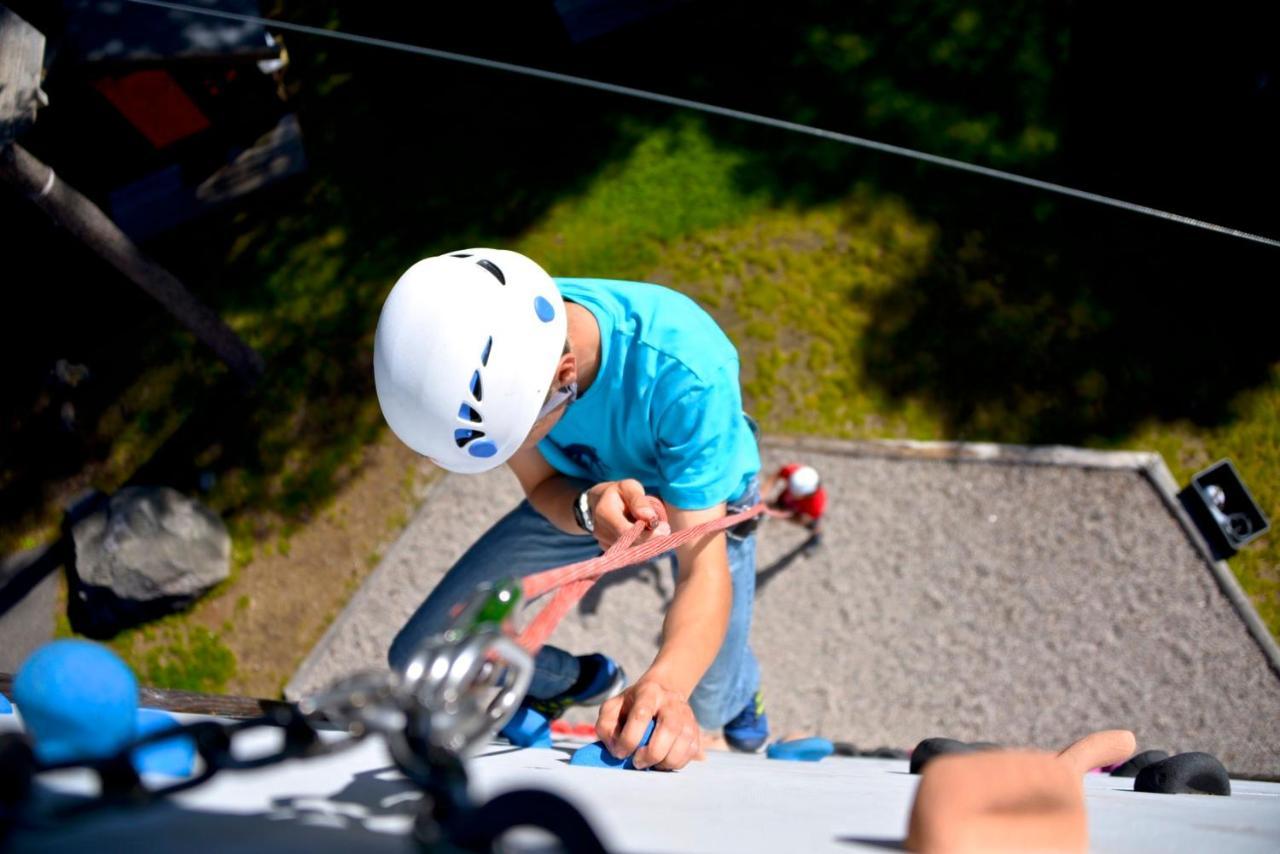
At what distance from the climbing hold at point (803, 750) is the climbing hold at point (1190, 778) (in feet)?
4.29

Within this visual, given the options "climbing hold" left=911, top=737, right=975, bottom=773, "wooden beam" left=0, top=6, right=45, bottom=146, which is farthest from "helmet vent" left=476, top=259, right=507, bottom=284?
"wooden beam" left=0, top=6, right=45, bottom=146

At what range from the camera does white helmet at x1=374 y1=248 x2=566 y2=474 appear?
6.89 feet

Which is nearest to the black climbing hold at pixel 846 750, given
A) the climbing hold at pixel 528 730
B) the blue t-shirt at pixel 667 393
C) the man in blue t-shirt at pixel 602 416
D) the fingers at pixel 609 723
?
the man in blue t-shirt at pixel 602 416

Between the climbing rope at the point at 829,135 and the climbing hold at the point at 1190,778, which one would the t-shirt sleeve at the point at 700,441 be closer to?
the climbing rope at the point at 829,135

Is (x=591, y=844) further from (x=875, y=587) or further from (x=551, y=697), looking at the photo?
(x=875, y=587)

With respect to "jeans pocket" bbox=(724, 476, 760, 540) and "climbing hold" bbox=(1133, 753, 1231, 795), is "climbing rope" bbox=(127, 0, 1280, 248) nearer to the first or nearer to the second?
"jeans pocket" bbox=(724, 476, 760, 540)

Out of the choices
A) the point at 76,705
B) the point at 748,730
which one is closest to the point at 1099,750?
the point at 748,730

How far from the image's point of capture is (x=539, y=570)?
310cm

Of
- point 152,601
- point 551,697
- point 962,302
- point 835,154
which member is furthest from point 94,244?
point 962,302

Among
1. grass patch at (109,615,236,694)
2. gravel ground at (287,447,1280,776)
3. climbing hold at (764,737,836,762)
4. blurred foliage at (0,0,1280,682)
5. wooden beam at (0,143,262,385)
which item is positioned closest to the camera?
Result: climbing hold at (764,737,836,762)

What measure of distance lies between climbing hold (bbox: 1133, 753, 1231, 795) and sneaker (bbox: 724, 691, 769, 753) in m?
1.62

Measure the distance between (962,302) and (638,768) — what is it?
3.56 metres

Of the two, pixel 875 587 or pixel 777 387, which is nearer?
pixel 875 587

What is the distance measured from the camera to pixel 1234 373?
4.28 m
